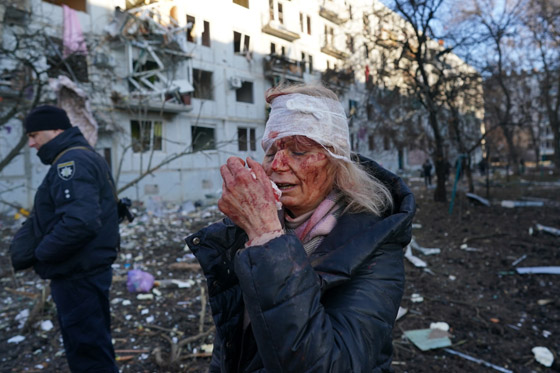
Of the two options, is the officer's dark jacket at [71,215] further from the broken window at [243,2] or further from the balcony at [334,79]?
the balcony at [334,79]

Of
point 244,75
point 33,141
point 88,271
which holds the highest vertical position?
point 244,75

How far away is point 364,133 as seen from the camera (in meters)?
12.9

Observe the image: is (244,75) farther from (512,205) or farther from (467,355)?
(512,205)

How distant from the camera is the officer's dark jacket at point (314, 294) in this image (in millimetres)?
874

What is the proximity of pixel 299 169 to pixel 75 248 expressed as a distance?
1.80 metres

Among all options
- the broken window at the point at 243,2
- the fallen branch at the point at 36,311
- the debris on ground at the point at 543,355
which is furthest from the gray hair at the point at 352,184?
the fallen branch at the point at 36,311

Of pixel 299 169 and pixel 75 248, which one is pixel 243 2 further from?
pixel 75 248

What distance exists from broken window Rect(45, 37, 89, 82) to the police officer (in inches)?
158

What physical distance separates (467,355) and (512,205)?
401 inches

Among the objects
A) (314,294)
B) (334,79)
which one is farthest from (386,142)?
(314,294)

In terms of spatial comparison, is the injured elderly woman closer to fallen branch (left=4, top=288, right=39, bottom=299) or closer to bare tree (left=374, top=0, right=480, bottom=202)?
fallen branch (left=4, top=288, right=39, bottom=299)

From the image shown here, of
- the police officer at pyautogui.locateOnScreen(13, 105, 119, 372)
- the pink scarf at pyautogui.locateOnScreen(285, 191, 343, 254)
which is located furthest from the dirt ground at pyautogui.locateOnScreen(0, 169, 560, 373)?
the pink scarf at pyautogui.locateOnScreen(285, 191, 343, 254)

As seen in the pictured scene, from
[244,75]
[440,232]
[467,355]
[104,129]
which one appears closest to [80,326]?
[244,75]

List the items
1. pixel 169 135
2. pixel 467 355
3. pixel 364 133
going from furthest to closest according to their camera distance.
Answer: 1. pixel 364 133
2. pixel 169 135
3. pixel 467 355
